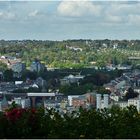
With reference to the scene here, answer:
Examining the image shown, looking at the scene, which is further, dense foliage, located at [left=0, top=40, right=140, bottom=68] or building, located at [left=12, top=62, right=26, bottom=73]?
dense foliage, located at [left=0, top=40, right=140, bottom=68]

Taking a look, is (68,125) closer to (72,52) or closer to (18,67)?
(18,67)

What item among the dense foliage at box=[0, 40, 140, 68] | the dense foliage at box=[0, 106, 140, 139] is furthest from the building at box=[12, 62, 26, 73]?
the dense foliage at box=[0, 106, 140, 139]

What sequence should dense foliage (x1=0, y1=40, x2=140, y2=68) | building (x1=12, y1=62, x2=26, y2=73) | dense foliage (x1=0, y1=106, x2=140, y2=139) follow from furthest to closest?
dense foliage (x1=0, y1=40, x2=140, y2=68), building (x1=12, y1=62, x2=26, y2=73), dense foliage (x1=0, y1=106, x2=140, y2=139)

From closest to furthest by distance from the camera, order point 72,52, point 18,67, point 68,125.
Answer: point 68,125 → point 18,67 → point 72,52

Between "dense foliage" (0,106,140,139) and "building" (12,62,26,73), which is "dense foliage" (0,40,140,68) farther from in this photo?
"dense foliage" (0,106,140,139)

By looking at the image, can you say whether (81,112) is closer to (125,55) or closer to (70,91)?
(70,91)

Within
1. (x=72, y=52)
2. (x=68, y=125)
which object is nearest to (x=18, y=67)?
(x=72, y=52)

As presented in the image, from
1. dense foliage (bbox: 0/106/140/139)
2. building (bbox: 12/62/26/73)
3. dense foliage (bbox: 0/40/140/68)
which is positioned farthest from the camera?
dense foliage (bbox: 0/40/140/68)

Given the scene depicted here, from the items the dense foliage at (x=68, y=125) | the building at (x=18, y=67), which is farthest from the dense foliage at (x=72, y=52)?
the dense foliage at (x=68, y=125)

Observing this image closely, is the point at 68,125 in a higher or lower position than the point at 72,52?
higher
